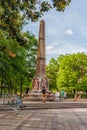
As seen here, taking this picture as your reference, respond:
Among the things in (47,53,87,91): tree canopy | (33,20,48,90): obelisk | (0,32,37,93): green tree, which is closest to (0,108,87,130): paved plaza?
(33,20,48,90): obelisk

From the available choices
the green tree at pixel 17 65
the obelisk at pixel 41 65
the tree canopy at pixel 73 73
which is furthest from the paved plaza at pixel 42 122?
the tree canopy at pixel 73 73

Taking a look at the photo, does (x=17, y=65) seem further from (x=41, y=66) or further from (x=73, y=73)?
(x=73, y=73)

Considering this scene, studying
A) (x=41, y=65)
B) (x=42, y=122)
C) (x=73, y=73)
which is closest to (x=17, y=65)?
(x=41, y=65)

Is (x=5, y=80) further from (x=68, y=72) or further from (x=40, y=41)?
(x=68, y=72)

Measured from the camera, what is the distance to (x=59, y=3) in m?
13.9

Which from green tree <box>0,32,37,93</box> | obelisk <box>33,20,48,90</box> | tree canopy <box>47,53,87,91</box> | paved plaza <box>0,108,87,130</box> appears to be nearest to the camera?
paved plaza <box>0,108,87,130</box>

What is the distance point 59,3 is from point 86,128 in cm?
516

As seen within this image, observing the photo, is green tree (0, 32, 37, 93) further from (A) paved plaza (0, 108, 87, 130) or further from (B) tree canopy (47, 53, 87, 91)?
(A) paved plaza (0, 108, 87, 130)

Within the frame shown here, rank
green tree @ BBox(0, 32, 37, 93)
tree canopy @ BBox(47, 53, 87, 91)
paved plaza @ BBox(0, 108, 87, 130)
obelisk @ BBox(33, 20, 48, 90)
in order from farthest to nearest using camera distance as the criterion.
Answer: tree canopy @ BBox(47, 53, 87, 91)
green tree @ BBox(0, 32, 37, 93)
obelisk @ BBox(33, 20, 48, 90)
paved plaza @ BBox(0, 108, 87, 130)

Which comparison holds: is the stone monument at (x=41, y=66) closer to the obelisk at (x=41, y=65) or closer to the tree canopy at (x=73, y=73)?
the obelisk at (x=41, y=65)

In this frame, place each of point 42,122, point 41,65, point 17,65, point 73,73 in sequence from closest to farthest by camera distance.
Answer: point 42,122 → point 41,65 → point 17,65 → point 73,73

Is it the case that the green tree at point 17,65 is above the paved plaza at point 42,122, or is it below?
above

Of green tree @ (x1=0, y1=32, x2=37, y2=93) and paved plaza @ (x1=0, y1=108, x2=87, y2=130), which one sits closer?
paved plaza @ (x1=0, y1=108, x2=87, y2=130)

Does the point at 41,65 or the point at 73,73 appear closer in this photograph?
the point at 41,65
